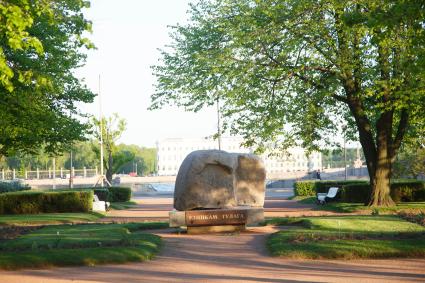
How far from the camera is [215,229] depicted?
19.8 m

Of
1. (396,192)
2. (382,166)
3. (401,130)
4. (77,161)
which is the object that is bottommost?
(396,192)

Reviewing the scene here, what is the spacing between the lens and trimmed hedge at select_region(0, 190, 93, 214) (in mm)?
32406

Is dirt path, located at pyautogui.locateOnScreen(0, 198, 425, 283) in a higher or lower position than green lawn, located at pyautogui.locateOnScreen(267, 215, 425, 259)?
lower

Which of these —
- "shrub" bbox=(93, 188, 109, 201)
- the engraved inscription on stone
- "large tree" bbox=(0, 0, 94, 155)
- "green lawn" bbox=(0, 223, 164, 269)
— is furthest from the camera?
"shrub" bbox=(93, 188, 109, 201)

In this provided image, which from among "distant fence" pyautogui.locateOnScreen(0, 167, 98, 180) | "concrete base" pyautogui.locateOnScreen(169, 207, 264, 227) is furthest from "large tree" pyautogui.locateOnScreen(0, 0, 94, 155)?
"distant fence" pyautogui.locateOnScreen(0, 167, 98, 180)

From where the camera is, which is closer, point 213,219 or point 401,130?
point 213,219

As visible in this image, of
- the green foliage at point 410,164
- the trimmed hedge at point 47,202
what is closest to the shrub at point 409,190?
the green foliage at point 410,164

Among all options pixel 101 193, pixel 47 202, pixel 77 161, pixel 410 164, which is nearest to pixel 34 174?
pixel 77 161

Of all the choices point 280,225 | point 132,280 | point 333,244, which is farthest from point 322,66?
point 132,280

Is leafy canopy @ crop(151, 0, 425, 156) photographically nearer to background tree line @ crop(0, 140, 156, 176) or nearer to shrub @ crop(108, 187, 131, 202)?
shrub @ crop(108, 187, 131, 202)

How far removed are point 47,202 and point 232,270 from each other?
71.4ft

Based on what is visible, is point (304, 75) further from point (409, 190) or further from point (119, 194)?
point (119, 194)

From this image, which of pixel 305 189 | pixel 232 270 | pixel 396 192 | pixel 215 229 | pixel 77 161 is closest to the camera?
pixel 232 270

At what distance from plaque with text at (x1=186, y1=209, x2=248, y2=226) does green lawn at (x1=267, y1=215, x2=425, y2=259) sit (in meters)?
1.88
